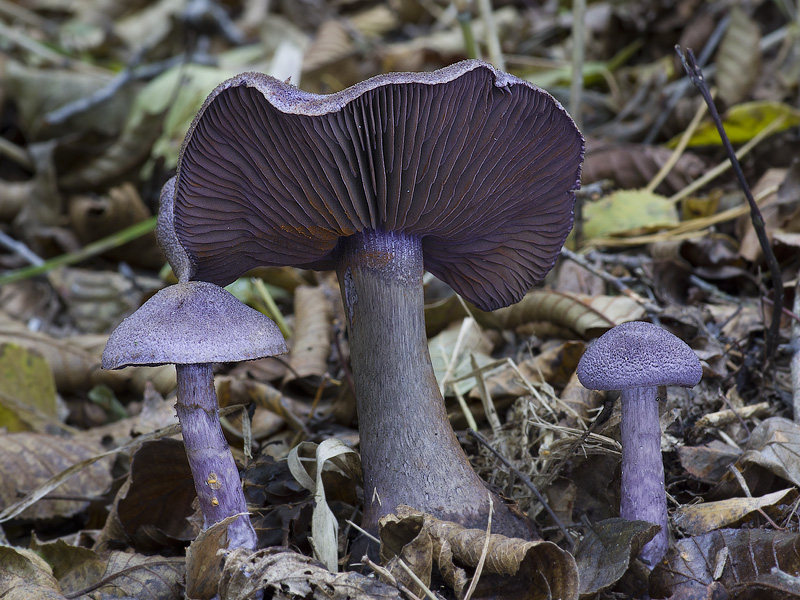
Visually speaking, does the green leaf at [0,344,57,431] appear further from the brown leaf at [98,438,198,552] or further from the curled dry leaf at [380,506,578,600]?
the curled dry leaf at [380,506,578,600]

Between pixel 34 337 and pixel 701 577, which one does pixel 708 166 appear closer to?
pixel 701 577

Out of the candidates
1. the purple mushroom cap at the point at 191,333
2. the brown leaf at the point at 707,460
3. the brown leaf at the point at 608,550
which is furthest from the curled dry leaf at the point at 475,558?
the brown leaf at the point at 707,460

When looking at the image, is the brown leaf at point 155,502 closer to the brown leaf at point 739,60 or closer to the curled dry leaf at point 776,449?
the curled dry leaf at point 776,449

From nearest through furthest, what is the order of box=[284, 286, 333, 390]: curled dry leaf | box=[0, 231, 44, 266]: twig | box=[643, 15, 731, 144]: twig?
box=[284, 286, 333, 390]: curled dry leaf
box=[643, 15, 731, 144]: twig
box=[0, 231, 44, 266]: twig

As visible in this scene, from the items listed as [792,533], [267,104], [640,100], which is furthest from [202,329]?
[640,100]

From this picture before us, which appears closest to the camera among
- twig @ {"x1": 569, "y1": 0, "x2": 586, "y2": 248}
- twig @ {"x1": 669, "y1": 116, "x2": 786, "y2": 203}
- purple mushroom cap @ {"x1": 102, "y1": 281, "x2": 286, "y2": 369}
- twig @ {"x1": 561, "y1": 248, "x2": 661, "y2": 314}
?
purple mushroom cap @ {"x1": 102, "y1": 281, "x2": 286, "y2": 369}

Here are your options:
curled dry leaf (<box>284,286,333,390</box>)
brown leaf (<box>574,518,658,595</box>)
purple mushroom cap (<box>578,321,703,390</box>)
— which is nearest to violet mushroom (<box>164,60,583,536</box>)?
brown leaf (<box>574,518,658,595</box>)
